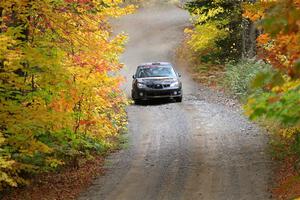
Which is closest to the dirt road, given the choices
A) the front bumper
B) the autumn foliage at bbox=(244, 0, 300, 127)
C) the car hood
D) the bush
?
the front bumper

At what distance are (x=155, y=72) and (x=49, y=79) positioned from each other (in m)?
12.6

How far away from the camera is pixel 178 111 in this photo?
2130 centimetres

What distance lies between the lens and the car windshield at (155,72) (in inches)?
904

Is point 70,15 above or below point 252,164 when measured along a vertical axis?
above

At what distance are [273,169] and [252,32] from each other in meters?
15.3

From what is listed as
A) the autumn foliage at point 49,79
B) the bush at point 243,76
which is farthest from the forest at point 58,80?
the bush at point 243,76

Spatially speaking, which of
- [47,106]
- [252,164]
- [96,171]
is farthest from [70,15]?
[252,164]

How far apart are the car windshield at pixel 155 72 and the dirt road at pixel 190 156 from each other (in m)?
1.35

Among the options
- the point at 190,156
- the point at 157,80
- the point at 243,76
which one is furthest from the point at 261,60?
the point at 190,156

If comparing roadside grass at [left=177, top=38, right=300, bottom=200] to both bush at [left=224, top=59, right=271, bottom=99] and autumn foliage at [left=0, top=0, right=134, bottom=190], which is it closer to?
bush at [left=224, top=59, right=271, bottom=99]

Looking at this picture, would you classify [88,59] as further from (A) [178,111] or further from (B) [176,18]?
(B) [176,18]

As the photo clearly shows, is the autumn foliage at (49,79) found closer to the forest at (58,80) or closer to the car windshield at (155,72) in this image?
the forest at (58,80)

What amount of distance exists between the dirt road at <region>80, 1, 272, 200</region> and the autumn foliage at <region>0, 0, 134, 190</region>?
143cm

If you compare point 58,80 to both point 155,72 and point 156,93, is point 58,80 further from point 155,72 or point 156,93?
point 155,72
